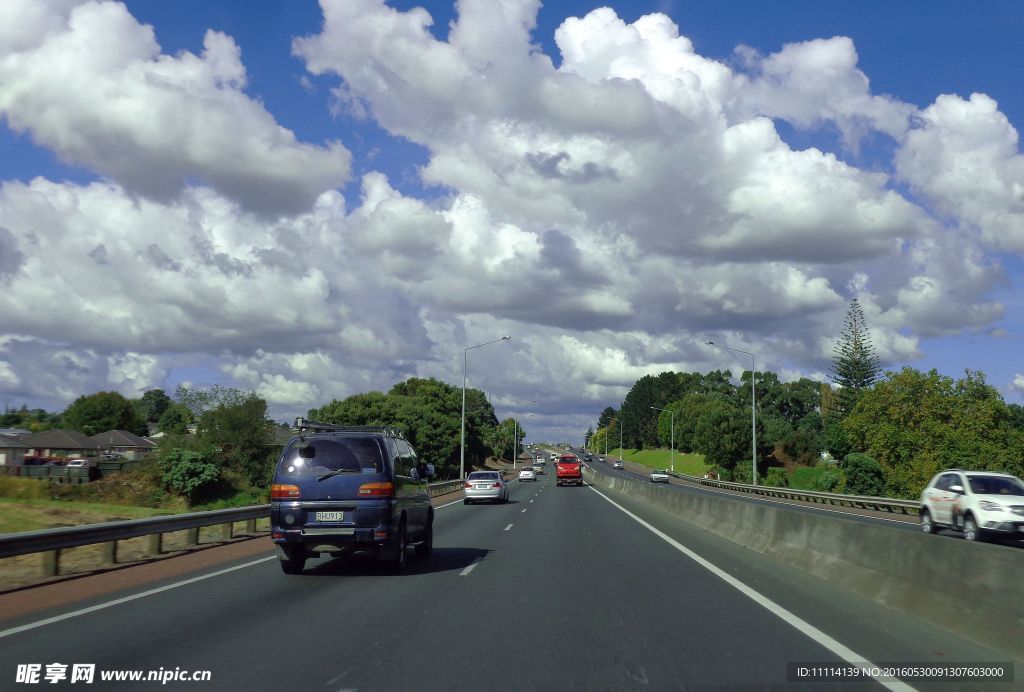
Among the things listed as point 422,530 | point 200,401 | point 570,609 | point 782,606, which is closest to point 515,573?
point 422,530

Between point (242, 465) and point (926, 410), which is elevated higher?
point (926, 410)

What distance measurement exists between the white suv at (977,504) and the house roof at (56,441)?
367ft

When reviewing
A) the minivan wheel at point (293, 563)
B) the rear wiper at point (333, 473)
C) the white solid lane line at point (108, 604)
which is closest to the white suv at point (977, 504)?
the rear wiper at point (333, 473)

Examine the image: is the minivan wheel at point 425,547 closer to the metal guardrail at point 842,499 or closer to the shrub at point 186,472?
the metal guardrail at point 842,499

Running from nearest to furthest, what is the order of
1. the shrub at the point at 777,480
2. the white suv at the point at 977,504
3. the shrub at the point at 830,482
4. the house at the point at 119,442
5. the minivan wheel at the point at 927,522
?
the white suv at the point at 977,504 → the minivan wheel at the point at 927,522 → the shrub at the point at 830,482 → the shrub at the point at 777,480 → the house at the point at 119,442

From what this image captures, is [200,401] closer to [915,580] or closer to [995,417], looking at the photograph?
[995,417]

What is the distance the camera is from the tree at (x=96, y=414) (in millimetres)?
157750

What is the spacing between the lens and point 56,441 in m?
115

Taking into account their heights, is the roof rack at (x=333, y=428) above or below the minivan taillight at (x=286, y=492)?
above

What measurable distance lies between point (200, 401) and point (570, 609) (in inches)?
2792

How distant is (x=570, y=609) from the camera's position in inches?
400

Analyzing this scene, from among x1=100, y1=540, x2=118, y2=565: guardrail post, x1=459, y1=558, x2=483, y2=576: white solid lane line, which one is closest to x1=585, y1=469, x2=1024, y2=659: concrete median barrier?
x1=459, y1=558, x2=483, y2=576: white solid lane line

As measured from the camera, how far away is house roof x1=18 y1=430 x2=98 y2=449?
11325 centimetres

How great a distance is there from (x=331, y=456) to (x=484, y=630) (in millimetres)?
5006
